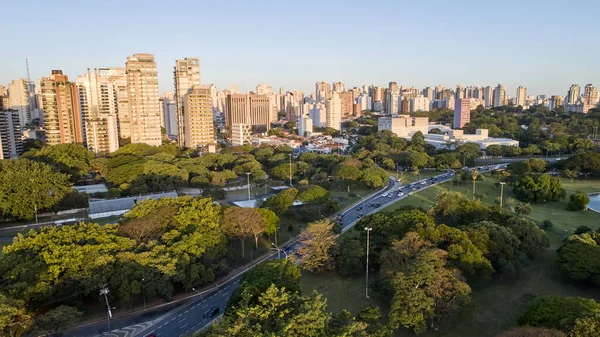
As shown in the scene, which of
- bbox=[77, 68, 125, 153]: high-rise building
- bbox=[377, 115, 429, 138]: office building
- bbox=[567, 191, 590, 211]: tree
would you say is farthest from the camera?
bbox=[377, 115, 429, 138]: office building

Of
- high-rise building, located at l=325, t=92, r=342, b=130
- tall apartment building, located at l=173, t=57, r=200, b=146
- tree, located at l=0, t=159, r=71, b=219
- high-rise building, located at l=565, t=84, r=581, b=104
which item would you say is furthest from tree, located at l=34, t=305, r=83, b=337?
high-rise building, located at l=565, t=84, r=581, b=104

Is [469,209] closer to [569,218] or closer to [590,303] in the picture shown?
[569,218]

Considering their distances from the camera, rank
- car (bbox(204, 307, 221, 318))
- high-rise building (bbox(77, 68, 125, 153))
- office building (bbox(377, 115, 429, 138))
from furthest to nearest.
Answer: office building (bbox(377, 115, 429, 138)), high-rise building (bbox(77, 68, 125, 153)), car (bbox(204, 307, 221, 318))

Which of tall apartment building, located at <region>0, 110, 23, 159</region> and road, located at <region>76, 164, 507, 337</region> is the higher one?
tall apartment building, located at <region>0, 110, 23, 159</region>

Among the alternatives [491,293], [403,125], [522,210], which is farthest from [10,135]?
[403,125]

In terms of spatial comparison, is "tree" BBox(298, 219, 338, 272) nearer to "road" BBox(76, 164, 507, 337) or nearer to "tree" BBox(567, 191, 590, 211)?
"road" BBox(76, 164, 507, 337)

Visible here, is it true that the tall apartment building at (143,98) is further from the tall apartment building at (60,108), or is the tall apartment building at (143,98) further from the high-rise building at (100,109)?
the tall apartment building at (60,108)

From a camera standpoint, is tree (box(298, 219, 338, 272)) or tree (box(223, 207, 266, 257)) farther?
tree (box(223, 207, 266, 257))

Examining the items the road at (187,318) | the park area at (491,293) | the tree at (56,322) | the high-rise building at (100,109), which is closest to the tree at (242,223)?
the road at (187,318)
